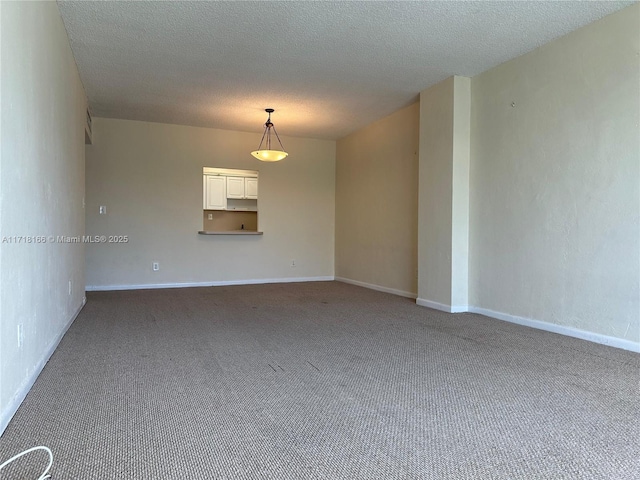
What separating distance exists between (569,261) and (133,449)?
11.4 ft

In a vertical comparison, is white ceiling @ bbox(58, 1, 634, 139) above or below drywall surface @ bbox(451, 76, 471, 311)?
above

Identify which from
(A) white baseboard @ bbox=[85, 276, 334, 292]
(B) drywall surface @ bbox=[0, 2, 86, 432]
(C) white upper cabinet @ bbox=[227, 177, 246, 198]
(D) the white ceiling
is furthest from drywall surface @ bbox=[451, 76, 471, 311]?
(C) white upper cabinet @ bbox=[227, 177, 246, 198]

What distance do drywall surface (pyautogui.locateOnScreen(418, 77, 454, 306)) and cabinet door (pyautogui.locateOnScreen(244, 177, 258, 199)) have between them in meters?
3.80

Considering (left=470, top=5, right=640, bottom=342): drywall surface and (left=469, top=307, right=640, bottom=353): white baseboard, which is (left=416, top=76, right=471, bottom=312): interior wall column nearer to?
(left=470, top=5, right=640, bottom=342): drywall surface

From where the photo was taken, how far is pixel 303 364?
272cm

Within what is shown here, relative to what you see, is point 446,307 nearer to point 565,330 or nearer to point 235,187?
point 565,330

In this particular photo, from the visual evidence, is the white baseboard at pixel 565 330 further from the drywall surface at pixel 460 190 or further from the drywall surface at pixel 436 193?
the drywall surface at pixel 436 193

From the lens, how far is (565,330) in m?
3.56

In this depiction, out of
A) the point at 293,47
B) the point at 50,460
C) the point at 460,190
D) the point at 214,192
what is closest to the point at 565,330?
the point at 460,190

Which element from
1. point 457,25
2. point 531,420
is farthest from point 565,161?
point 531,420

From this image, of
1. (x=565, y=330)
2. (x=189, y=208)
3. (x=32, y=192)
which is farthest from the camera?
(x=189, y=208)

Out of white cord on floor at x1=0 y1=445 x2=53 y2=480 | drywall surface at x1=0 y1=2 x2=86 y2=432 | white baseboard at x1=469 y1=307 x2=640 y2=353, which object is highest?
drywall surface at x1=0 y1=2 x2=86 y2=432

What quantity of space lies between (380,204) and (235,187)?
2.89 m

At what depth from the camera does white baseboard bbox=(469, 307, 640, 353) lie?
3119 mm
